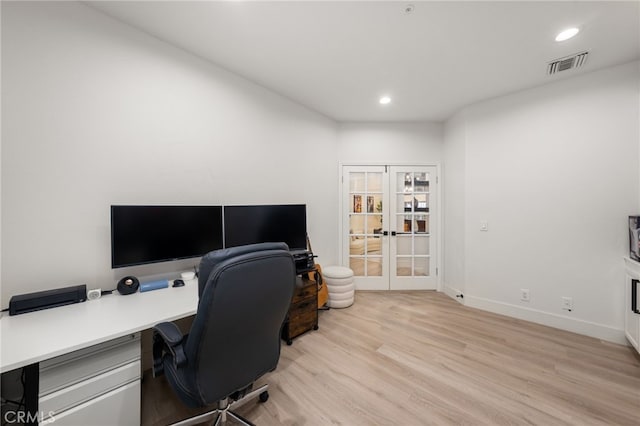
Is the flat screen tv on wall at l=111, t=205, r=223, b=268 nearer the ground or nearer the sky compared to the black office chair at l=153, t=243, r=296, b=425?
nearer the sky

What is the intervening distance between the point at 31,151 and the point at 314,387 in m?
2.51

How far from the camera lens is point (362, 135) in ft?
13.2

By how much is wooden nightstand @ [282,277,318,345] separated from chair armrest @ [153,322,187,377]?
4.05 ft

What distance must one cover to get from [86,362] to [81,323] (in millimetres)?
214

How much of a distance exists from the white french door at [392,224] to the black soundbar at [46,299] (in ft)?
10.4

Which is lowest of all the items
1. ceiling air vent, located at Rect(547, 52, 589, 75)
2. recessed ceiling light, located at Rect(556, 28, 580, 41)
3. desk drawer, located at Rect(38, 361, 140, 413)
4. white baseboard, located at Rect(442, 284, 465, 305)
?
white baseboard, located at Rect(442, 284, 465, 305)

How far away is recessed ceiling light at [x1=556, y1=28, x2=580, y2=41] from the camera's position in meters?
1.93

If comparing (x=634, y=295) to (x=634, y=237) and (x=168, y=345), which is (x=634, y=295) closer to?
(x=634, y=237)

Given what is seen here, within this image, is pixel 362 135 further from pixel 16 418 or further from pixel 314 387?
pixel 16 418

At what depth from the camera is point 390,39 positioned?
203cm

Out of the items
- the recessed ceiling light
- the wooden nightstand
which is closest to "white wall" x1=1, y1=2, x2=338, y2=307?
the wooden nightstand

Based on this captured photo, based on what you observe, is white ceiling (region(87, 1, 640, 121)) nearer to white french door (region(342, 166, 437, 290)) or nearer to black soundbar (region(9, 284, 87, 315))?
white french door (region(342, 166, 437, 290))

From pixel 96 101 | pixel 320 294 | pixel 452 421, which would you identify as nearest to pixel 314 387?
pixel 452 421

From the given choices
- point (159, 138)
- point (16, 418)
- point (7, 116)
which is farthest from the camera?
point (159, 138)
